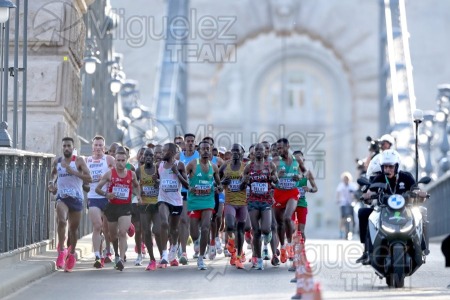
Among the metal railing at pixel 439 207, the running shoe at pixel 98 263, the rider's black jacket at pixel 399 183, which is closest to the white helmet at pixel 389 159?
the rider's black jacket at pixel 399 183

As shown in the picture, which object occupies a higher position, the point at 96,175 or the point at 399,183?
the point at 96,175

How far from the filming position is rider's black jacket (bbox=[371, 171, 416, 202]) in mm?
17047

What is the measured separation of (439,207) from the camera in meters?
36.6

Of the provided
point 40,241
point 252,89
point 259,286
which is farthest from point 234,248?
point 252,89

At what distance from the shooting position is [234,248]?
69.1 ft

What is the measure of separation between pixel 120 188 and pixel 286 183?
2.68 m

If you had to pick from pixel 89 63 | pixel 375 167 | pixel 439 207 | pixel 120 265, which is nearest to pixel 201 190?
pixel 120 265

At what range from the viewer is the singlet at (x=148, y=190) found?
20.7 meters

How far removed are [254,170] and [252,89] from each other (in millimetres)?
64686

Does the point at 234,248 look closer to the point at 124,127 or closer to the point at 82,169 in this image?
the point at 82,169

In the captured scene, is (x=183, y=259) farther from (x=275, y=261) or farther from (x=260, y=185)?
(x=260, y=185)

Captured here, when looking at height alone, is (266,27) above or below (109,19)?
above

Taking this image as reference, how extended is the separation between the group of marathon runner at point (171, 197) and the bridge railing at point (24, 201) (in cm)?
45

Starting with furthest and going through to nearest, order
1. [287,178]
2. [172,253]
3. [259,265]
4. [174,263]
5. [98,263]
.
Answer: [287,178] → [172,253] → [174,263] → [259,265] → [98,263]
